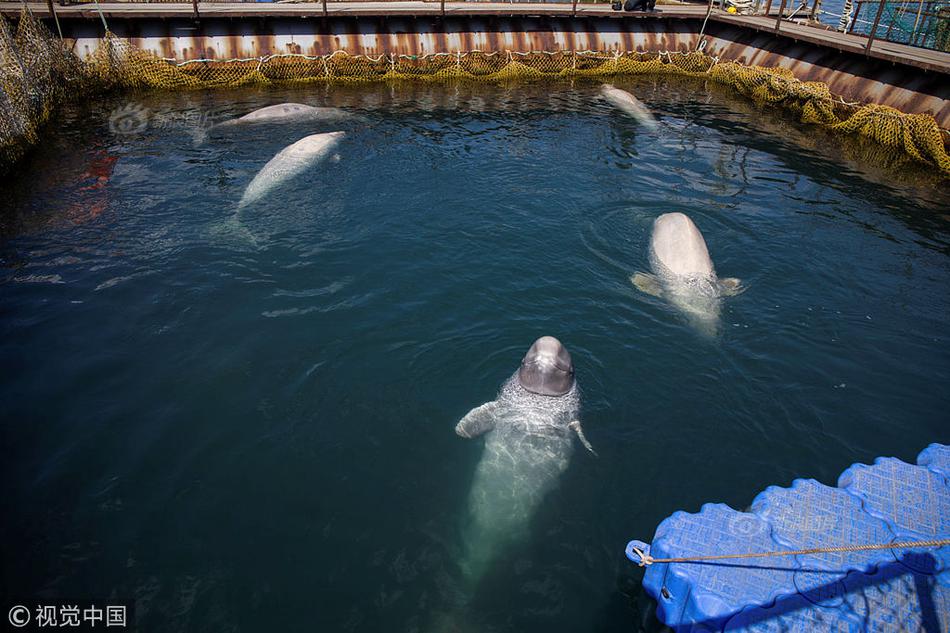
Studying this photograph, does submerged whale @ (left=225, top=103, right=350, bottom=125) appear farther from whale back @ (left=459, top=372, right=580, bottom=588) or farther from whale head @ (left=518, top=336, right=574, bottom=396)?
whale back @ (left=459, top=372, right=580, bottom=588)

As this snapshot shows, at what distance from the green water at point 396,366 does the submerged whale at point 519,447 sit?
0.67 feet

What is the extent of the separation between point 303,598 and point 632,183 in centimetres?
1288

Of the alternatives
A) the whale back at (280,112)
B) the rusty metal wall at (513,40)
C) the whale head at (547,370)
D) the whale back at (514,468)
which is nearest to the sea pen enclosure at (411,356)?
the whale back at (514,468)

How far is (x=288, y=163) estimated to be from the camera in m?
14.7

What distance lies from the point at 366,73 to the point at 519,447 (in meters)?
22.5

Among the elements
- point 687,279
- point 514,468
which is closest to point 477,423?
point 514,468

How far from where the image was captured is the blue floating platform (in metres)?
4.57

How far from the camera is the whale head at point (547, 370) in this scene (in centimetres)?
743

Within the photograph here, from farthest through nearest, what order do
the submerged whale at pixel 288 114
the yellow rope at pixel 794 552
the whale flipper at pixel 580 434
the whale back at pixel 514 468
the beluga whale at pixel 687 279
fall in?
the submerged whale at pixel 288 114 < the beluga whale at pixel 687 279 < the whale flipper at pixel 580 434 < the whale back at pixel 514 468 < the yellow rope at pixel 794 552

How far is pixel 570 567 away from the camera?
5887 millimetres

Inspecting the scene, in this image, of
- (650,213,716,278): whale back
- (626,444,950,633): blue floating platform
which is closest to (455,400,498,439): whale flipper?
(626,444,950,633): blue floating platform

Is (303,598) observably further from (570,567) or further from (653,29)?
(653,29)

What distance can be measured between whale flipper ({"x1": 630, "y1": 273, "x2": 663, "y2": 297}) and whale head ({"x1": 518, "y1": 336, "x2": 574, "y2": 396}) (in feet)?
11.3

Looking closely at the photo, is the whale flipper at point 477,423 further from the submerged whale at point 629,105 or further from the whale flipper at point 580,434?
the submerged whale at point 629,105
